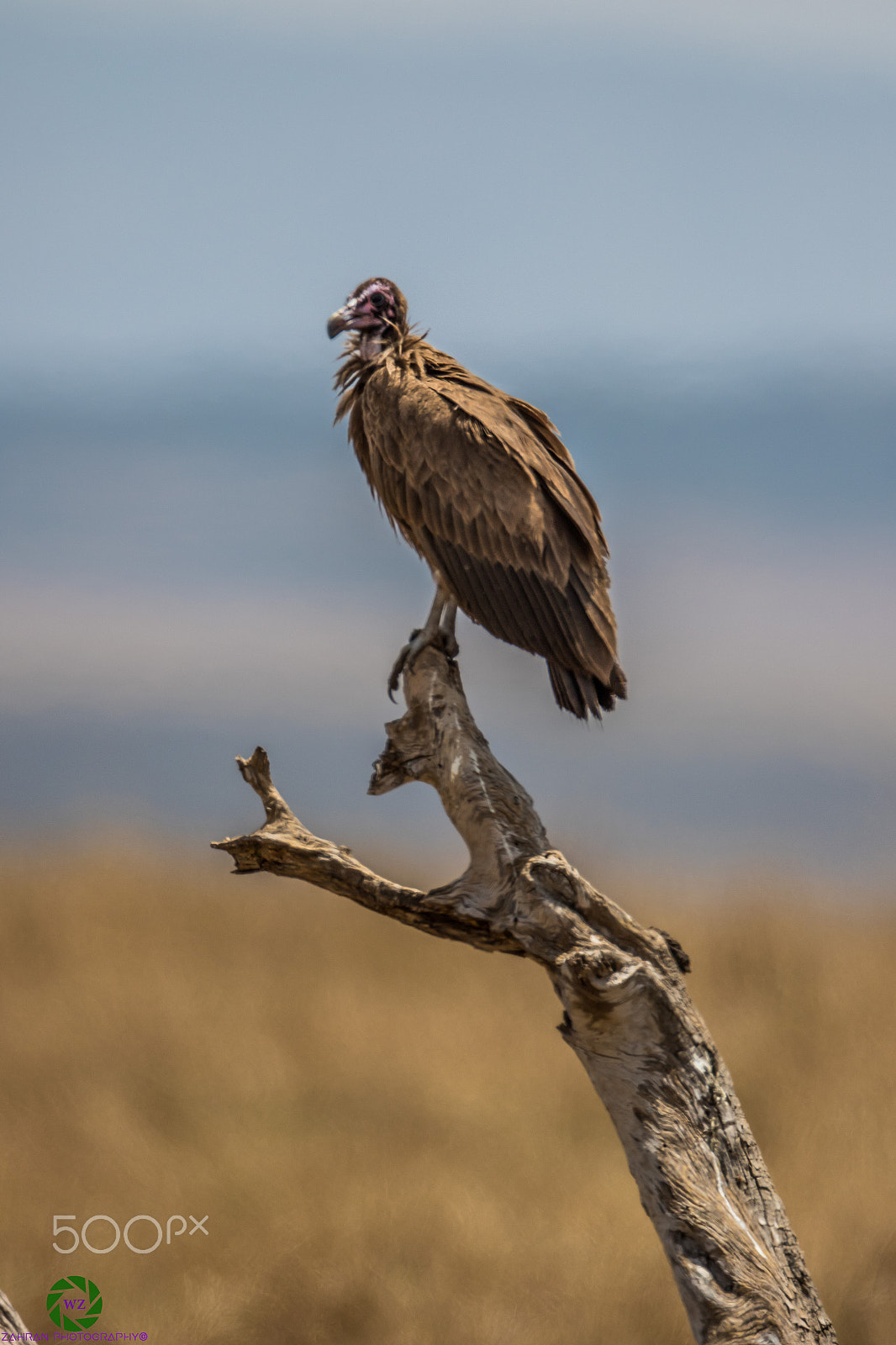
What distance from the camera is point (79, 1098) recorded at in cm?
906

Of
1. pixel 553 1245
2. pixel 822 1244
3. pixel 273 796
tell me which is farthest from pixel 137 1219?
pixel 273 796

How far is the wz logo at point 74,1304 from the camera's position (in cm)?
713

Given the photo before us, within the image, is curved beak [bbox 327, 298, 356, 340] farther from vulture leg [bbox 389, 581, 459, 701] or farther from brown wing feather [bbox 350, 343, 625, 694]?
vulture leg [bbox 389, 581, 459, 701]

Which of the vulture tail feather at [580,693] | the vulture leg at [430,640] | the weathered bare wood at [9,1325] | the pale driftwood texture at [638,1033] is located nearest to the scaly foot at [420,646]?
the vulture leg at [430,640]

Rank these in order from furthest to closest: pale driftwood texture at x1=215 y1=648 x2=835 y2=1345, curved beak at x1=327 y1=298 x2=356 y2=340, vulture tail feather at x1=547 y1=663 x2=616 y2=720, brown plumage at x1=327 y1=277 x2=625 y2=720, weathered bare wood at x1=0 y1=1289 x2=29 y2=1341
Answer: curved beak at x1=327 y1=298 x2=356 y2=340, brown plumage at x1=327 y1=277 x2=625 y2=720, vulture tail feather at x1=547 y1=663 x2=616 y2=720, pale driftwood texture at x1=215 y1=648 x2=835 y2=1345, weathered bare wood at x1=0 y1=1289 x2=29 y2=1341

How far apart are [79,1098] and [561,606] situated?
639 cm

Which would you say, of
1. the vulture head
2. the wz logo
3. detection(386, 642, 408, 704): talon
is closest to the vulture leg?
detection(386, 642, 408, 704): talon

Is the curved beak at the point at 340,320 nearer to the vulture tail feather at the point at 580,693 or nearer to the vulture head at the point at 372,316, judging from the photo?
the vulture head at the point at 372,316

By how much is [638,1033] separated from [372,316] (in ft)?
13.1

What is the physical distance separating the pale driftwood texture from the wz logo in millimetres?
4575

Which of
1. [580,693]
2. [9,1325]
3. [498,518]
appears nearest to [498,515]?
[498,518]

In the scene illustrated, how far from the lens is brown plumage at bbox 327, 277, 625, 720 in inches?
206

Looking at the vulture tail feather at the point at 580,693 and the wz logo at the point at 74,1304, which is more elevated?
the vulture tail feather at the point at 580,693

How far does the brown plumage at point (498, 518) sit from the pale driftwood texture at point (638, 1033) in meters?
1.13
